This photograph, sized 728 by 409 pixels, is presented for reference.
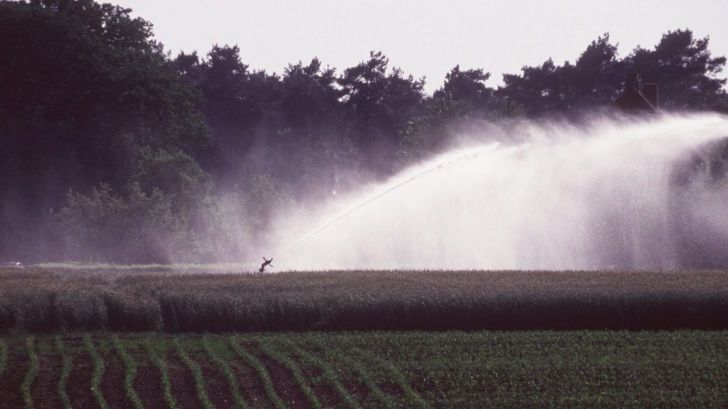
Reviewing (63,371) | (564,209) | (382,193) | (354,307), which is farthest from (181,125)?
(63,371)

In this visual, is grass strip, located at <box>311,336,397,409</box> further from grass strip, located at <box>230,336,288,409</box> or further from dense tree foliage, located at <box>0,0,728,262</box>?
dense tree foliage, located at <box>0,0,728,262</box>

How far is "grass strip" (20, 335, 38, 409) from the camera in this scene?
22953 millimetres

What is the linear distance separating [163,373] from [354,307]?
8353mm

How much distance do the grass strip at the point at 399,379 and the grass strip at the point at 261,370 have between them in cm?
294

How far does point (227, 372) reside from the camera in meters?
25.5

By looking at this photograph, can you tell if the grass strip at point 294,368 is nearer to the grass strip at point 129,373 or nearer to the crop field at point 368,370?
the crop field at point 368,370

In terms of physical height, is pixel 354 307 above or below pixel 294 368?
above

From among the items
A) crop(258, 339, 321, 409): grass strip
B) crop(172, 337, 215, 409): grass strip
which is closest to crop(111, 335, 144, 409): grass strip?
crop(172, 337, 215, 409): grass strip

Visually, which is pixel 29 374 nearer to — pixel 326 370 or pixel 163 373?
pixel 163 373

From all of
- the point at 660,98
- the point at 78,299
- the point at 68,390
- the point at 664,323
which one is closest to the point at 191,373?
the point at 68,390

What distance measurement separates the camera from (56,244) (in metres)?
77.4

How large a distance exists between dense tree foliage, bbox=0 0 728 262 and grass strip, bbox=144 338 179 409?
1333 inches

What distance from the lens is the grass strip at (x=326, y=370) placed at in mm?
23464

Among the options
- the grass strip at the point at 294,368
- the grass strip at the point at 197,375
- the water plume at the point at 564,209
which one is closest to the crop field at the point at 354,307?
the grass strip at the point at 197,375
